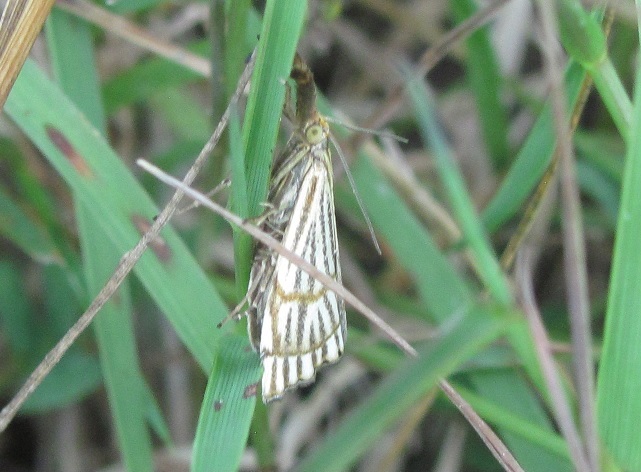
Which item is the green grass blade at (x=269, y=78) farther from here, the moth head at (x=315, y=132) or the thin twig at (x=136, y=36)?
the thin twig at (x=136, y=36)

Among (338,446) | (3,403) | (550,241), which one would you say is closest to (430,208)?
(550,241)

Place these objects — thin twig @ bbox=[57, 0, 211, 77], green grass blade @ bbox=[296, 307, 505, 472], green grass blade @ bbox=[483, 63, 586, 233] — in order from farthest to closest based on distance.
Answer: thin twig @ bbox=[57, 0, 211, 77] < green grass blade @ bbox=[483, 63, 586, 233] < green grass blade @ bbox=[296, 307, 505, 472]

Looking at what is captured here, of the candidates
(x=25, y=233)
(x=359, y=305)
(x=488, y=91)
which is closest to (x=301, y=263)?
(x=359, y=305)

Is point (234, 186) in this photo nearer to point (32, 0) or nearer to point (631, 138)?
point (32, 0)

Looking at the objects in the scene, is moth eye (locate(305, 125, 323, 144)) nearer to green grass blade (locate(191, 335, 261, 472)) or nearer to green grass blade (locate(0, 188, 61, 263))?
green grass blade (locate(191, 335, 261, 472))

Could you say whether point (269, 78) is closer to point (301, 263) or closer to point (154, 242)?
point (301, 263)

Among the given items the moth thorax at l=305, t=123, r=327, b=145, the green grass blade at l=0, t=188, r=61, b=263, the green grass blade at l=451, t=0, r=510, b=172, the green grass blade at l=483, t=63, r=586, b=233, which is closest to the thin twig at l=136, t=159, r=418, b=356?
the moth thorax at l=305, t=123, r=327, b=145
